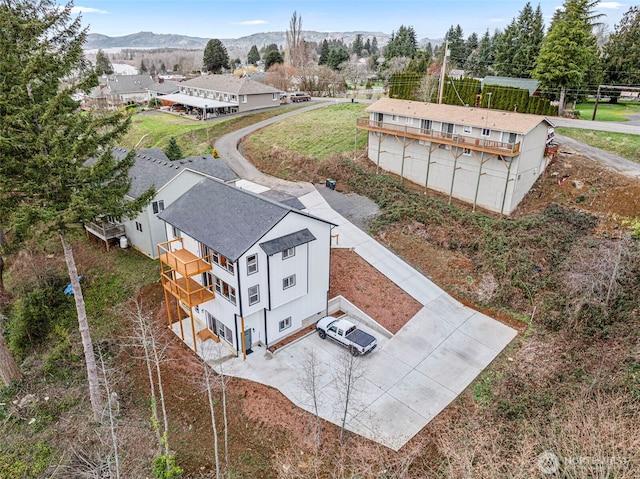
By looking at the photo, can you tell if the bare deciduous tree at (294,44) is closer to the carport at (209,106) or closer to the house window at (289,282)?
the carport at (209,106)

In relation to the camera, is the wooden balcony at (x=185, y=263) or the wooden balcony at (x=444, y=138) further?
the wooden balcony at (x=444, y=138)

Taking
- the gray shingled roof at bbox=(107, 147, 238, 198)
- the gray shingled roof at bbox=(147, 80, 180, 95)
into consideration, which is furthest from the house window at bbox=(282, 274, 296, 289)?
the gray shingled roof at bbox=(147, 80, 180, 95)

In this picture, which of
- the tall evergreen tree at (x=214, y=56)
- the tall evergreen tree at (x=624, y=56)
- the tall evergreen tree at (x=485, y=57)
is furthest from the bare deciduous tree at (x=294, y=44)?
the tall evergreen tree at (x=624, y=56)

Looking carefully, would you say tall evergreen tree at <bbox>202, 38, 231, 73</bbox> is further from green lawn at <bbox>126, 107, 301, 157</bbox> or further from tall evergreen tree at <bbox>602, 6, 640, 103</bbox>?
tall evergreen tree at <bbox>602, 6, 640, 103</bbox>

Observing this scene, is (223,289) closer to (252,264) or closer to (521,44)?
(252,264)

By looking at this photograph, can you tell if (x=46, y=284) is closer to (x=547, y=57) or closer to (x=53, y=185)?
(x=53, y=185)

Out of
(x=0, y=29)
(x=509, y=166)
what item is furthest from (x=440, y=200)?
(x=0, y=29)
